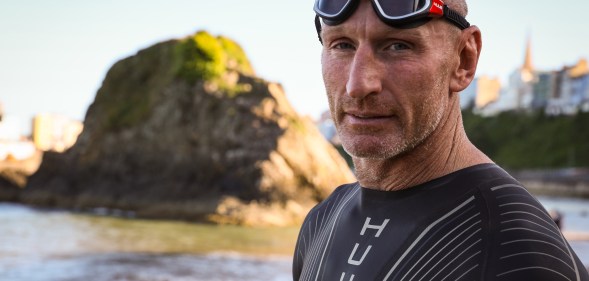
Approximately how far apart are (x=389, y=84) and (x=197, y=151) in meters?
29.9

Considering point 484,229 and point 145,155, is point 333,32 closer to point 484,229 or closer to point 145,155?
point 484,229

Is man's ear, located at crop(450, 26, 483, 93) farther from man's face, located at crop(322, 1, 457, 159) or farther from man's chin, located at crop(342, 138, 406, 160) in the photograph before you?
man's chin, located at crop(342, 138, 406, 160)

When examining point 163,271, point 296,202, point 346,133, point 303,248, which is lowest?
point 296,202

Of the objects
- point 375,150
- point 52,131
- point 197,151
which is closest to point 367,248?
point 375,150

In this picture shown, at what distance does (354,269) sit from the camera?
1777 mm

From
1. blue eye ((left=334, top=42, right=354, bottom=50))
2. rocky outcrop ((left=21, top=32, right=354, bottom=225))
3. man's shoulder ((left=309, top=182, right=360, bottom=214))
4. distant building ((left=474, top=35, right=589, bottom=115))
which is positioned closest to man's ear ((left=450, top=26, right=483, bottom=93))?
blue eye ((left=334, top=42, right=354, bottom=50))

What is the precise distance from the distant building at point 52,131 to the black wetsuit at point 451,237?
146 meters

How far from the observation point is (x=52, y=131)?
150250mm

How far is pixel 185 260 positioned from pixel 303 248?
575 inches

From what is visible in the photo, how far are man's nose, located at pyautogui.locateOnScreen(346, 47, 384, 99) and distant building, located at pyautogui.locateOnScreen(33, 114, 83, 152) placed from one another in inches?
5774

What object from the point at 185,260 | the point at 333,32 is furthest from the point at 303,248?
the point at 185,260

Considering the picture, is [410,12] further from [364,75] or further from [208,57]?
[208,57]

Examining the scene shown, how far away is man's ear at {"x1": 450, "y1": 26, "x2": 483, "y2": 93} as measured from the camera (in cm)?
175

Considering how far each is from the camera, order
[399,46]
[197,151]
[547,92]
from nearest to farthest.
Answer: [399,46], [197,151], [547,92]
